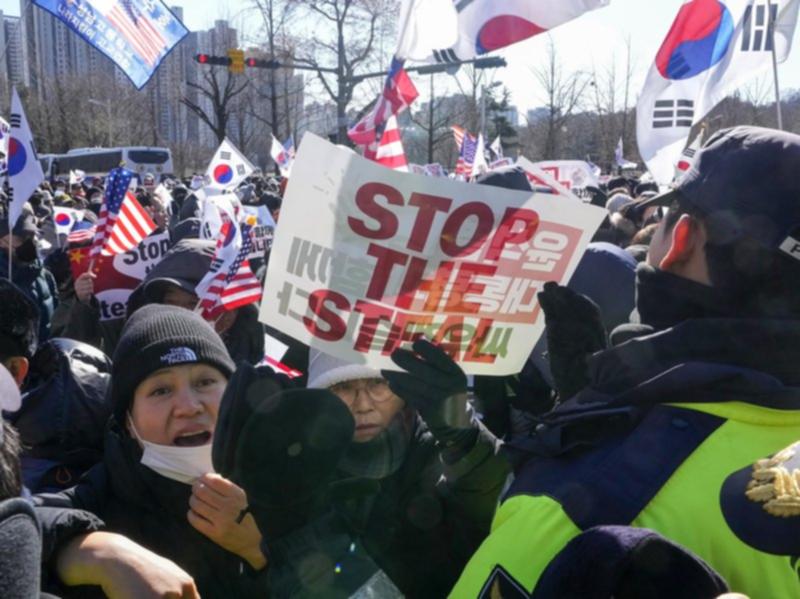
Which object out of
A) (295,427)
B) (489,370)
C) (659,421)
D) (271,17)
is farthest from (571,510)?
(271,17)

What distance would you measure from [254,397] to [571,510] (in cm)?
73

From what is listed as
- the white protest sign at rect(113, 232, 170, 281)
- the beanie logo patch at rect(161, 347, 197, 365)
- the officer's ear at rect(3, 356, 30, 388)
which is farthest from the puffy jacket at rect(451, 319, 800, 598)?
the white protest sign at rect(113, 232, 170, 281)

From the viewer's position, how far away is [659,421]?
1.42 meters

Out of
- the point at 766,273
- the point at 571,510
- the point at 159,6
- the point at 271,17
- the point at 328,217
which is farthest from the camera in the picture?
the point at 271,17

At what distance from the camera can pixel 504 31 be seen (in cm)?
400

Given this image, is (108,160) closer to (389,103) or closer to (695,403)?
(389,103)

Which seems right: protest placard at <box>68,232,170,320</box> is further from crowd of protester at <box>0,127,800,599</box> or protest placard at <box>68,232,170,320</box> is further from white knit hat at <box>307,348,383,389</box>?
white knit hat at <box>307,348,383,389</box>

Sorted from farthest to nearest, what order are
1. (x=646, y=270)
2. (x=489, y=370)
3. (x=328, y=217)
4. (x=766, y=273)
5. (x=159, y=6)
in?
(x=159, y=6)
(x=489, y=370)
(x=328, y=217)
(x=646, y=270)
(x=766, y=273)

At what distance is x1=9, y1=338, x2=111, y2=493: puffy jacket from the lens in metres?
2.68

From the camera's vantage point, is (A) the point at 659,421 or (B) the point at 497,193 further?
(B) the point at 497,193

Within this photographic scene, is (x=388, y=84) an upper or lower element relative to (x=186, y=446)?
upper

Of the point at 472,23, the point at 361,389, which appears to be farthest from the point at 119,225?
the point at 361,389

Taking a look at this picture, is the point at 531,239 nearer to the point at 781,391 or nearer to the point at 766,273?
the point at 766,273

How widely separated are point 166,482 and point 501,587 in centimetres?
129
